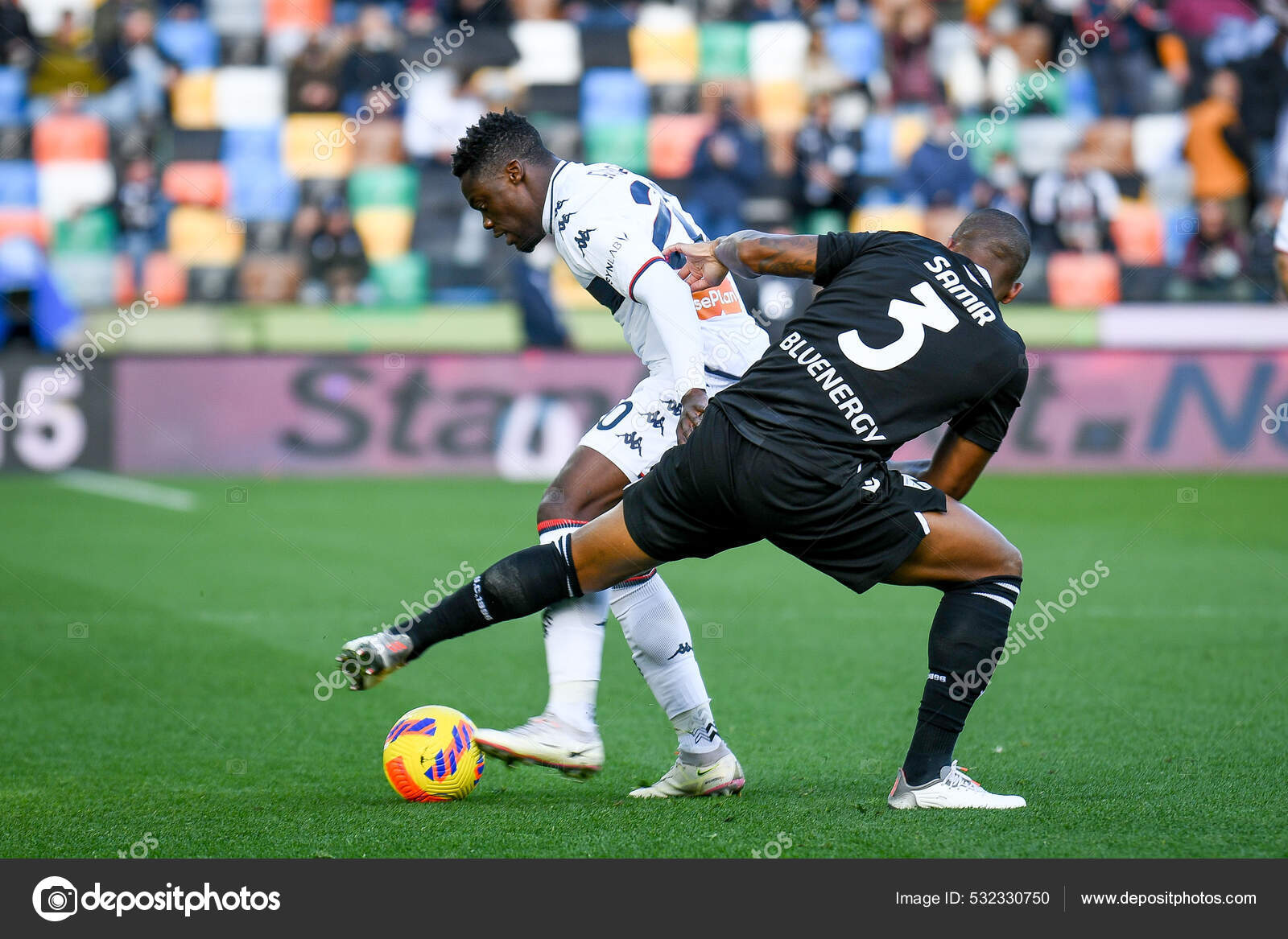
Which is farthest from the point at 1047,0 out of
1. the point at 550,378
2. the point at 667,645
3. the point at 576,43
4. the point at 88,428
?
the point at 667,645

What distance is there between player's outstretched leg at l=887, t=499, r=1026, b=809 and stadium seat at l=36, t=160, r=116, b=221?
16.2 m

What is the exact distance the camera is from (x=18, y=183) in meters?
18.8

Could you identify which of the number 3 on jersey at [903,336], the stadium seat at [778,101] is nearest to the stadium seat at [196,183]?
the stadium seat at [778,101]

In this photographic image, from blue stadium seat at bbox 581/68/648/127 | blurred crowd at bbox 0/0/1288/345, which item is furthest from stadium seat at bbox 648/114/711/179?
blue stadium seat at bbox 581/68/648/127

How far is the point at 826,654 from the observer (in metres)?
7.23

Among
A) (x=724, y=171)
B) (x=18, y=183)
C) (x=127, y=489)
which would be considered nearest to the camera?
(x=127, y=489)

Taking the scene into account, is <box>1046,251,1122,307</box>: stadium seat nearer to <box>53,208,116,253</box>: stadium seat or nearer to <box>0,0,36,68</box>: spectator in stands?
<box>53,208,116,253</box>: stadium seat

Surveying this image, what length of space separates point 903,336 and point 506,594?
4.26ft

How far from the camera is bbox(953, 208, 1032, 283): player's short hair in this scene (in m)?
4.33

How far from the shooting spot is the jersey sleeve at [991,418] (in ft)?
14.0

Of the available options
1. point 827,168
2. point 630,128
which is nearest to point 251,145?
point 630,128

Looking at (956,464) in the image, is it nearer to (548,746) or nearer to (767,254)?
(767,254)

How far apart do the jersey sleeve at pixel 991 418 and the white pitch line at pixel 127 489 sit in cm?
969

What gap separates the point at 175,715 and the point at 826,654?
9.71ft
